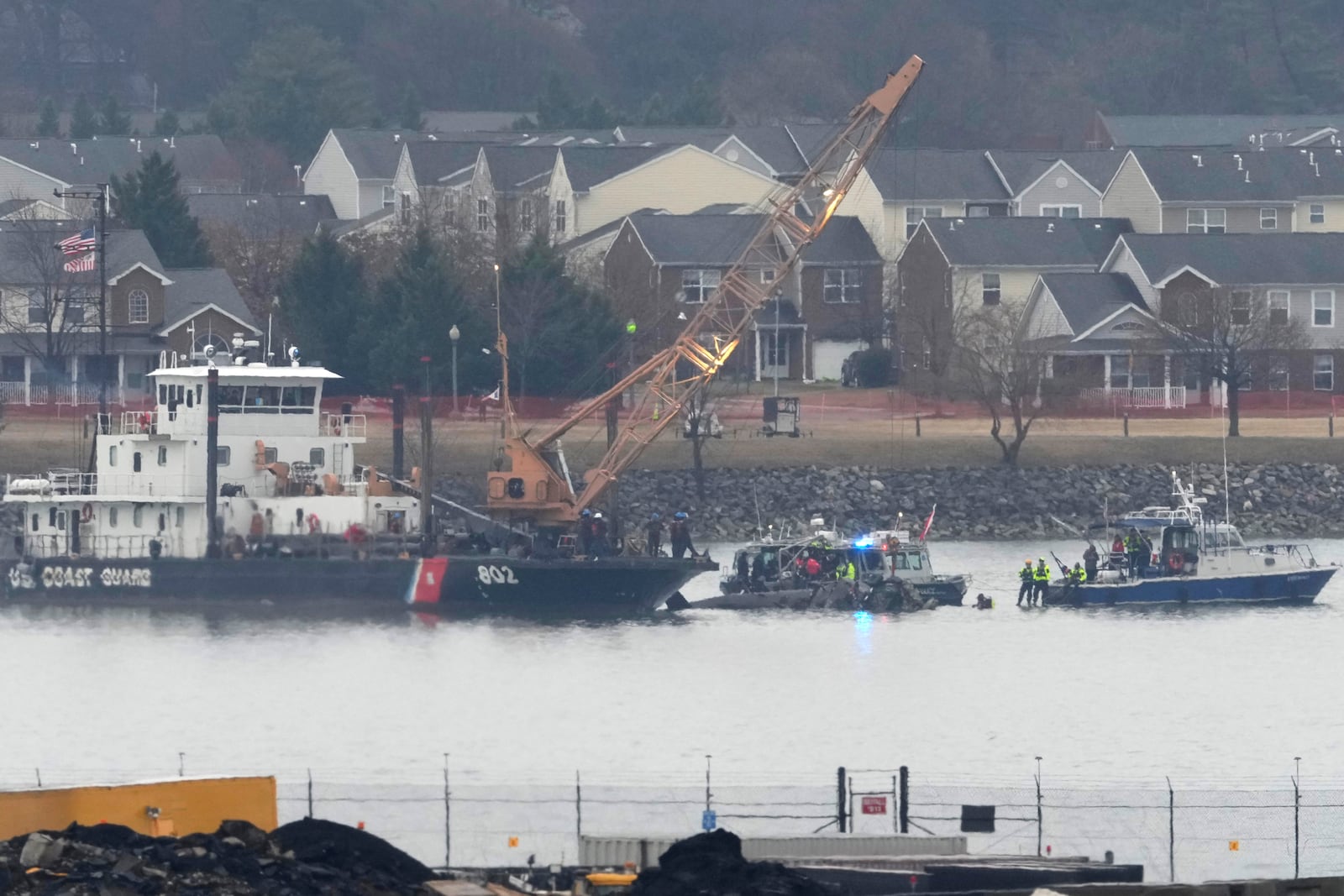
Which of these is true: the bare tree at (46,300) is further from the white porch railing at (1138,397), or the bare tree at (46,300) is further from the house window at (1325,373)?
the house window at (1325,373)

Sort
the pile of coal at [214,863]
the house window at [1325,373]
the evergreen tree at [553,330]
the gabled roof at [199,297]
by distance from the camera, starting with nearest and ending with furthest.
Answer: the pile of coal at [214,863] < the evergreen tree at [553,330] < the gabled roof at [199,297] < the house window at [1325,373]

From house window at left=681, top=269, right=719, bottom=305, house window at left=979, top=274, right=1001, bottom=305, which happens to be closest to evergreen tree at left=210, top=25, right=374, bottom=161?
house window at left=681, top=269, right=719, bottom=305

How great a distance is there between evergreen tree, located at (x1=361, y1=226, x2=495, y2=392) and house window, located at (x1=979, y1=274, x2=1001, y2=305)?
63.6ft

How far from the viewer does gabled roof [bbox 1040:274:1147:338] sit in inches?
3334

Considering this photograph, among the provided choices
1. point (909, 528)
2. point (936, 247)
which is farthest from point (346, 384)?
point (936, 247)

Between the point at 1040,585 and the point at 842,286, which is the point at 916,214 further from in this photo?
the point at 1040,585

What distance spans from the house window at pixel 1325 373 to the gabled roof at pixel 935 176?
19906mm

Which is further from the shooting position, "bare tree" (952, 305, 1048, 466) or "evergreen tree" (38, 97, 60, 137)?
"evergreen tree" (38, 97, 60, 137)

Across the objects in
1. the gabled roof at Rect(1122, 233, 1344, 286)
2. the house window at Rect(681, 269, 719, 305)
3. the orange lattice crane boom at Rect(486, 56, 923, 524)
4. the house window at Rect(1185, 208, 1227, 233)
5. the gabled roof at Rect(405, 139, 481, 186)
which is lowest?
the orange lattice crane boom at Rect(486, 56, 923, 524)

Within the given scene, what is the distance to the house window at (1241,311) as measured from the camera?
81.2 metres

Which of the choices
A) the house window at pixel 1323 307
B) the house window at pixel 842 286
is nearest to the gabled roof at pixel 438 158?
the house window at pixel 842 286

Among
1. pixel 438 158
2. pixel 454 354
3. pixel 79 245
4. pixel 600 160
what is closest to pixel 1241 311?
pixel 454 354

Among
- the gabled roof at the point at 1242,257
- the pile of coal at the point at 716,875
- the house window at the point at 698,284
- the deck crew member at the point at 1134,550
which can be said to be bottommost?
the pile of coal at the point at 716,875

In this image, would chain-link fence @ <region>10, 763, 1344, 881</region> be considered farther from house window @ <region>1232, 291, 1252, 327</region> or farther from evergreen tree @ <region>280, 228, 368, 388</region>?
house window @ <region>1232, 291, 1252, 327</region>
